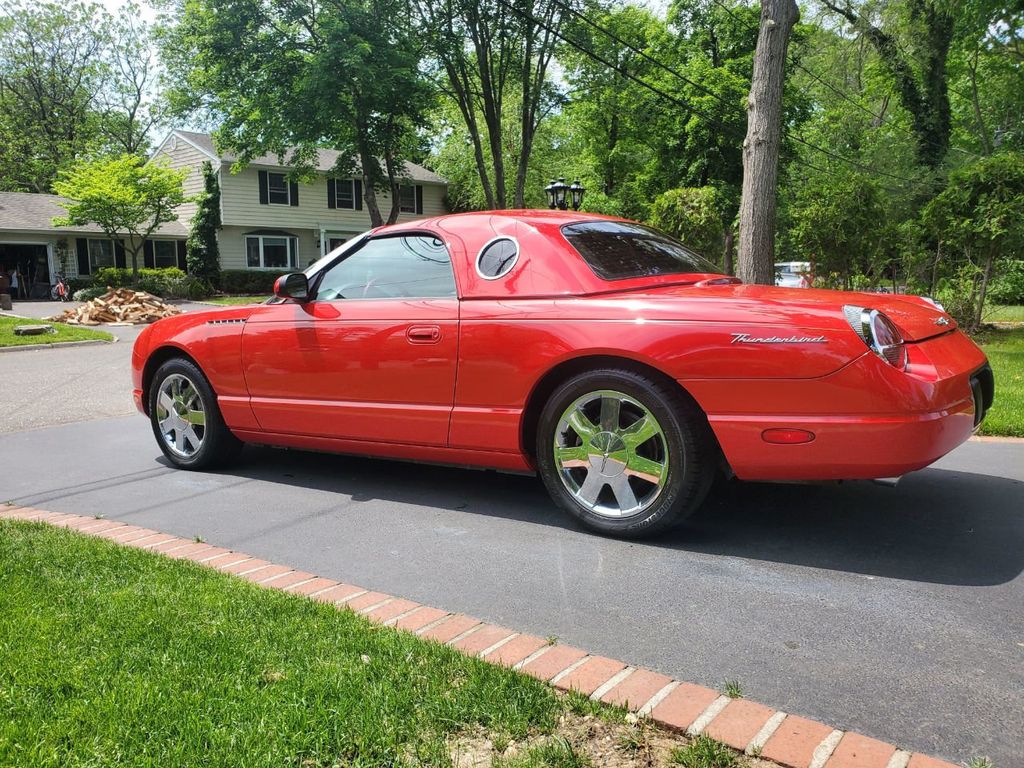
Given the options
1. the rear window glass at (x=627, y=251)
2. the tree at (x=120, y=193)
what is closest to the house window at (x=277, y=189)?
the tree at (x=120, y=193)

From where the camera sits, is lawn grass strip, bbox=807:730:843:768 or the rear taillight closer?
lawn grass strip, bbox=807:730:843:768

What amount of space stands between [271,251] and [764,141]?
30924 mm

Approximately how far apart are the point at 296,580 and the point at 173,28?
1183 inches

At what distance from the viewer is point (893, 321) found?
3.44m

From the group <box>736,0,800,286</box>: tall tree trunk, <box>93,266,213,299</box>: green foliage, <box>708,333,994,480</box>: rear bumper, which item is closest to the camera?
<box>708,333,994,480</box>: rear bumper

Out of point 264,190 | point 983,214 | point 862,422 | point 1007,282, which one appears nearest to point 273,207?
point 264,190

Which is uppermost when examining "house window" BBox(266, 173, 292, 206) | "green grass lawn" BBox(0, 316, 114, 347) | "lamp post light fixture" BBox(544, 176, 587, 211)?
"house window" BBox(266, 173, 292, 206)

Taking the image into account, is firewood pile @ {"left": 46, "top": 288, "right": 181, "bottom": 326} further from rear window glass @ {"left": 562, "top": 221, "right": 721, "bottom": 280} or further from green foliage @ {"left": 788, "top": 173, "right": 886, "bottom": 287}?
Answer: rear window glass @ {"left": 562, "top": 221, "right": 721, "bottom": 280}

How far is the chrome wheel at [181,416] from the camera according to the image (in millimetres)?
5426

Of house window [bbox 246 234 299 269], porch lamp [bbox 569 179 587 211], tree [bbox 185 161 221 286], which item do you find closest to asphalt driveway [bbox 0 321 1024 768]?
porch lamp [bbox 569 179 587 211]

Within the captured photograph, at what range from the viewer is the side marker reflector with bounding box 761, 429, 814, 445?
3289mm

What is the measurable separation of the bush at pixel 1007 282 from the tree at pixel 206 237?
96.7 feet

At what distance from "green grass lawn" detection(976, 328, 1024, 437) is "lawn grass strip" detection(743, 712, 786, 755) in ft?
16.6

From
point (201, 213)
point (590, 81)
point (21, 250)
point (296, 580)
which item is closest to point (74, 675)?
point (296, 580)
